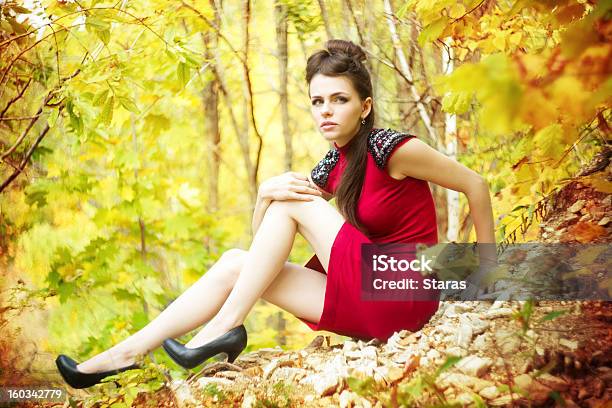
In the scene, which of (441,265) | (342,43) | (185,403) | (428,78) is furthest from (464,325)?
(428,78)

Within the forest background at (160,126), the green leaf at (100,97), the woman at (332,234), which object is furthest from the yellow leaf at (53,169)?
the woman at (332,234)

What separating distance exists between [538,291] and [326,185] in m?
0.71

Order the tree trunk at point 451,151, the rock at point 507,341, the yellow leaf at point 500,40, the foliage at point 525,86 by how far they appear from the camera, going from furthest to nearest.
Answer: the tree trunk at point 451,151 → the yellow leaf at point 500,40 → the rock at point 507,341 → the foliage at point 525,86

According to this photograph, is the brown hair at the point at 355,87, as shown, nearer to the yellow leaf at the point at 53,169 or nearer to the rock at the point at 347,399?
the rock at the point at 347,399

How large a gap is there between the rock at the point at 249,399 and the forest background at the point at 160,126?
0.88 metres

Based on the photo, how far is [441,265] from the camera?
1.79 m

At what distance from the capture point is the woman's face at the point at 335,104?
1.88 metres

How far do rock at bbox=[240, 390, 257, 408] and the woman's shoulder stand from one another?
726mm

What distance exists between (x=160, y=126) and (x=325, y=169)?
1.26m

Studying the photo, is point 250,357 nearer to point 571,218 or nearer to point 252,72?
point 571,218

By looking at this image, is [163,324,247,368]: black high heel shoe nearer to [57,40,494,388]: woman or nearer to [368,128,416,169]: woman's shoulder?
[57,40,494,388]: woman

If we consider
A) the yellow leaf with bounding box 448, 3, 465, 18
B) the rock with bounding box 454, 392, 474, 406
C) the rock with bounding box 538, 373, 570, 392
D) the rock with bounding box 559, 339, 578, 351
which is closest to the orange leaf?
→ the rock with bounding box 559, 339, 578, 351

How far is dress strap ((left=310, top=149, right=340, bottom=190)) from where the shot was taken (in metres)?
2.01

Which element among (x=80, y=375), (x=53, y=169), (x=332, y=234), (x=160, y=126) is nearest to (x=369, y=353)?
(x=332, y=234)
